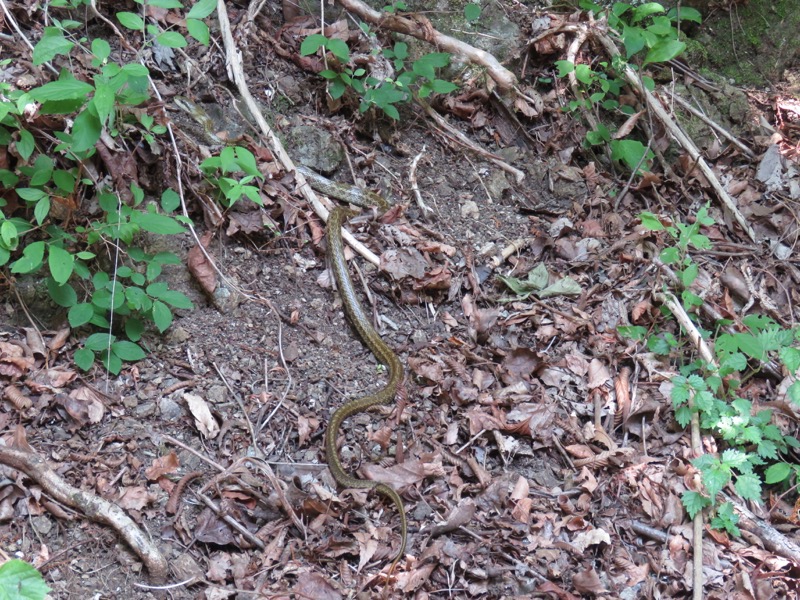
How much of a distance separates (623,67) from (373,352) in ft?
13.1

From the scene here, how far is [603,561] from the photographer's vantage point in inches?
160

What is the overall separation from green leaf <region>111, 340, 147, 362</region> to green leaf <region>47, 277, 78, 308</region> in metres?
0.39

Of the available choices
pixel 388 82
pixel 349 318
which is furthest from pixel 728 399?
pixel 388 82

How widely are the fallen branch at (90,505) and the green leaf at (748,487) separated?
3630 millimetres

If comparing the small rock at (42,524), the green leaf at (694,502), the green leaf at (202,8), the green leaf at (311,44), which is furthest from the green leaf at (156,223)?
the green leaf at (694,502)

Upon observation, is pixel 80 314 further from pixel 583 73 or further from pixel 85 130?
pixel 583 73

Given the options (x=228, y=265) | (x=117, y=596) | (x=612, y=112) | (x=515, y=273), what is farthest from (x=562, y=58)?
(x=117, y=596)

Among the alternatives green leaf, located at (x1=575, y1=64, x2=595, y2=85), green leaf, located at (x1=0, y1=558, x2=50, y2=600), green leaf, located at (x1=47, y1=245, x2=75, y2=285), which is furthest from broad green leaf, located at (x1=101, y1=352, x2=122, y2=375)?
green leaf, located at (x1=575, y1=64, x2=595, y2=85)

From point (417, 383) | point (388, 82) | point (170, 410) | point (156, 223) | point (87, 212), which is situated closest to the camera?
point (156, 223)

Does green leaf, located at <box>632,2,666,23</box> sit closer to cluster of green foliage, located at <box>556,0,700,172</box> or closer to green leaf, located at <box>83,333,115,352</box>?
cluster of green foliage, located at <box>556,0,700,172</box>

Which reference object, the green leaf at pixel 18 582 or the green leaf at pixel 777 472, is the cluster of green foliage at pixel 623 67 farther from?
the green leaf at pixel 18 582

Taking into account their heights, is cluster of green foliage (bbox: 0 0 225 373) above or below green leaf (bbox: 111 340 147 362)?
above

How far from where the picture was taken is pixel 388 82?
5.98 m

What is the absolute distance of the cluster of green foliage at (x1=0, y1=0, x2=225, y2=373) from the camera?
380 centimetres
